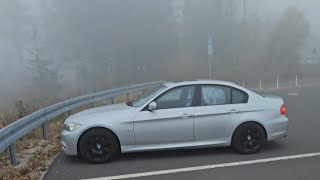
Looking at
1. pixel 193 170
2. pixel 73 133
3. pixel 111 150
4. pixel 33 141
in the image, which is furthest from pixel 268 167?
pixel 33 141

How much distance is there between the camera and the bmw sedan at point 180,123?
27.4ft

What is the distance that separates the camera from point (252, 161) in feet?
26.5

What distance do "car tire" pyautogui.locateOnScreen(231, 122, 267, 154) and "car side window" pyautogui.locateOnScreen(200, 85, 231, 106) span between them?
1.96 ft

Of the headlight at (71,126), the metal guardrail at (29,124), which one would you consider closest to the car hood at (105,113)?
the headlight at (71,126)

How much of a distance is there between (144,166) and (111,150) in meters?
0.76

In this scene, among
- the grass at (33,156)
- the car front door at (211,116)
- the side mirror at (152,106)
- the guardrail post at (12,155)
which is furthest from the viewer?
the car front door at (211,116)

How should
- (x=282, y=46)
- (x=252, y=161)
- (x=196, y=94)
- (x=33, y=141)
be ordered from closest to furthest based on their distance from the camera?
(x=252, y=161) → (x=196, y=94) → (x=33, y=141) → (x=282, y=46)

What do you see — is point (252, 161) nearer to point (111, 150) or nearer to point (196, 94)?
point (196, 94)

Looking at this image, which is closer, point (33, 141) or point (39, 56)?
point (33, 141)

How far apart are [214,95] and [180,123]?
3.03 feet

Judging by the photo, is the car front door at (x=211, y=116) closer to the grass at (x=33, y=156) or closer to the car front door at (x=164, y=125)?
the car front door at (x=164, y=125)

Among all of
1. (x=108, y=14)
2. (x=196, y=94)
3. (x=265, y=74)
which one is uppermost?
(x=108, y=14)

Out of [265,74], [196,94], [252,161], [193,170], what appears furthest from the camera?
[265,74]

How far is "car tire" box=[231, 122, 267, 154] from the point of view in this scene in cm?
868
